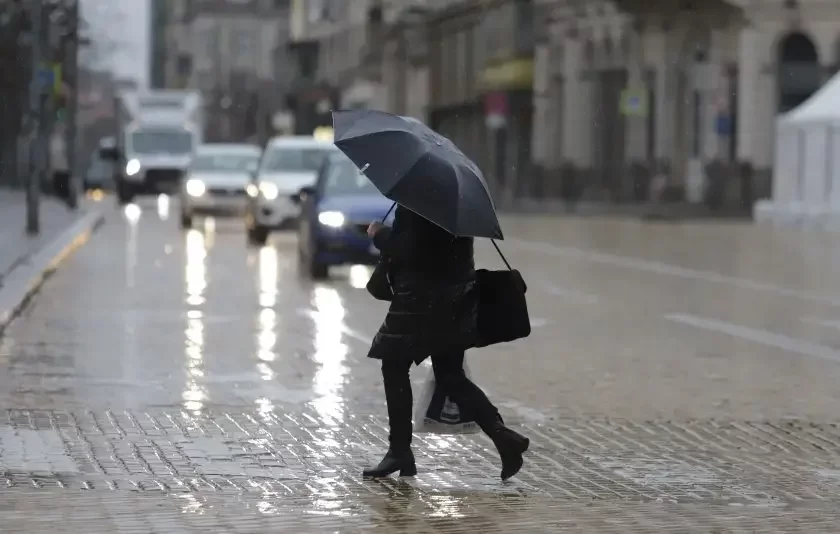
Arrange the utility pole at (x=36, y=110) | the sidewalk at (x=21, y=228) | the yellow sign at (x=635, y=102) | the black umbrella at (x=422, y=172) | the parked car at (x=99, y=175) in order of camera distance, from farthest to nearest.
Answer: the parked car at (x=99, y=175) → the yellow sign at (x=635, y=102) → the utility pole at (x=36, y=110) → the sidewalk at (x=21, y=228) → the black umbrella at (x=422, y=172)

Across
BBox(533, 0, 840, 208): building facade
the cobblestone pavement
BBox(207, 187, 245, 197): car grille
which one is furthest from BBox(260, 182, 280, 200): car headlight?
BBox(533, 0, 840, 208): building facade

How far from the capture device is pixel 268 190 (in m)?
33.9

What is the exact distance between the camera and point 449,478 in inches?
377

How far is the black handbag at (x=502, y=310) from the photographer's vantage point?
9125mm

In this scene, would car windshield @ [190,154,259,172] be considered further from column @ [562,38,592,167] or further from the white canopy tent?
column @ [562,38,592,167]

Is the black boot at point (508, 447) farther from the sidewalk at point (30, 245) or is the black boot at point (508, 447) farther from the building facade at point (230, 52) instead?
the building facade at point (230, 52)

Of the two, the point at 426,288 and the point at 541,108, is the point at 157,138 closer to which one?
the point at 541,108

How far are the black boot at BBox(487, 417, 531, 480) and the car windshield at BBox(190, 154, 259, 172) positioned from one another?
3301 centimetres

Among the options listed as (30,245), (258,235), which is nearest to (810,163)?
(258,235)

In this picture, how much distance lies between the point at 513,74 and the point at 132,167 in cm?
1333

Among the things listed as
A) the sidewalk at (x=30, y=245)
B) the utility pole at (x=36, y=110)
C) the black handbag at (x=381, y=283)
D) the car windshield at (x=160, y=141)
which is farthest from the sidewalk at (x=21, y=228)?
the black handbag at (x=381, y=283)

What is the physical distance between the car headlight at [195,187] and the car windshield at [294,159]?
5169 mm

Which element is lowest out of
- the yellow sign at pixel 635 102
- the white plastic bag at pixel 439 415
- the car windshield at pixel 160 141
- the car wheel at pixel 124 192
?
the car wheel at pixel 124 192

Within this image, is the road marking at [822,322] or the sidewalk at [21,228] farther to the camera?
the sidewalk at [21,228]
